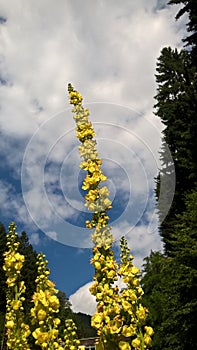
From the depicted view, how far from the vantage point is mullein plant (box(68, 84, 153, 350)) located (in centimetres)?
226

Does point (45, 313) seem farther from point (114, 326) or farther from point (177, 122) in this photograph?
point (177, 122)

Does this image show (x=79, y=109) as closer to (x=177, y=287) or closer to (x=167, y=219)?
(x=177, y=287)

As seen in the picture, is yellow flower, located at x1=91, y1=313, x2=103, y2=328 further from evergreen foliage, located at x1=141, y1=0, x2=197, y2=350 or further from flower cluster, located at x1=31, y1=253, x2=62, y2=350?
evergreen foliage, located at x1=141, y1=0, x2=197, y2=350

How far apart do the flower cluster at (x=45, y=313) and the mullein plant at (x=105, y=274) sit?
282mm

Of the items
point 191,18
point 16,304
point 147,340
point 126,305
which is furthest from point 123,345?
point 191,18

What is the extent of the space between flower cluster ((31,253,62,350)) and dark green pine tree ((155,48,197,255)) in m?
15.9

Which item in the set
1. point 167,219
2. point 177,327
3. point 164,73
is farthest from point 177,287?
point 164,73

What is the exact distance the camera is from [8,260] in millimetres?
2855

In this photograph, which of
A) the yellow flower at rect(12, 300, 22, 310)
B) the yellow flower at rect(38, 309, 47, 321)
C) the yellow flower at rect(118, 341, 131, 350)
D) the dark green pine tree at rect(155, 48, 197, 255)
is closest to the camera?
the yellow flower at rect(118, 341, 131, 350)

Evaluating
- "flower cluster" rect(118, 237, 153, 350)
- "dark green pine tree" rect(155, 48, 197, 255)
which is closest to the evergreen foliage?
"dark green pine tree" rect(155, 48, 197, 255)

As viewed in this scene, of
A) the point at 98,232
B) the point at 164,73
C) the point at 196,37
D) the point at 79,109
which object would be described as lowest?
the point at 98,232

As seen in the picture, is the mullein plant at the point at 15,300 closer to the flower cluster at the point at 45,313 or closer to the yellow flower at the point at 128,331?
the flower cluster at the point at 45,313

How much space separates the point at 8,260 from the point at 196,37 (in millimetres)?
17362

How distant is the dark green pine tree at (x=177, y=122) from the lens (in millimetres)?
18906
